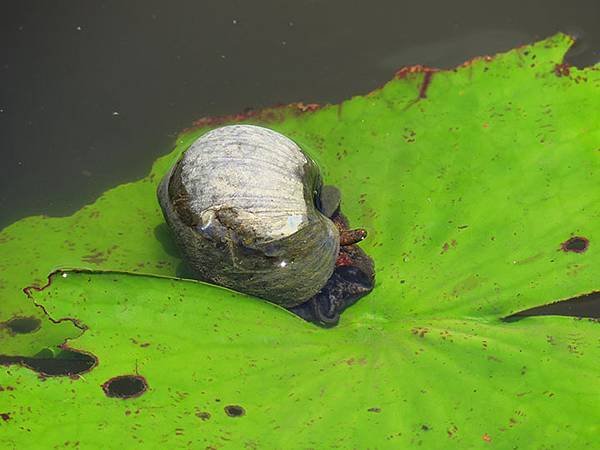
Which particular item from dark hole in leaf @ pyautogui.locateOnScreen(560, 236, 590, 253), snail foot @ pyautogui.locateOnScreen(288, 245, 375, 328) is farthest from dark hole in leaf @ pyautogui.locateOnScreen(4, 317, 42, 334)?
dark hole in leaf @ pyautogui.locateOnScreen(560, 236, 590, 253)

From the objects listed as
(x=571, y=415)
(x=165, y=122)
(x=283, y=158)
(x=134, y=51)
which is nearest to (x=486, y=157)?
(x=283, y=158)

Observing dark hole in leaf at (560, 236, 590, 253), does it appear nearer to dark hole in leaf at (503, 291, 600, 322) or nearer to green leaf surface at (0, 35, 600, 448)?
green leaf surface at (0, 35, 600, 448)

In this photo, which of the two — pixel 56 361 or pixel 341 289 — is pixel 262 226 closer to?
pixel 341 289

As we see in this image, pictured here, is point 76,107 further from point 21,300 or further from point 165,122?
point 21,300

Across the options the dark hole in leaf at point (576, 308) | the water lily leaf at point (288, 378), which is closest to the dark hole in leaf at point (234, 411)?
the water lily leaf at point (288, 378)

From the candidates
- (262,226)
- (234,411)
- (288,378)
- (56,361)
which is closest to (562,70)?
(262,226)

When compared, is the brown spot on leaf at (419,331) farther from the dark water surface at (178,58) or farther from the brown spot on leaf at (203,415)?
the dark water surface at (178,58)
